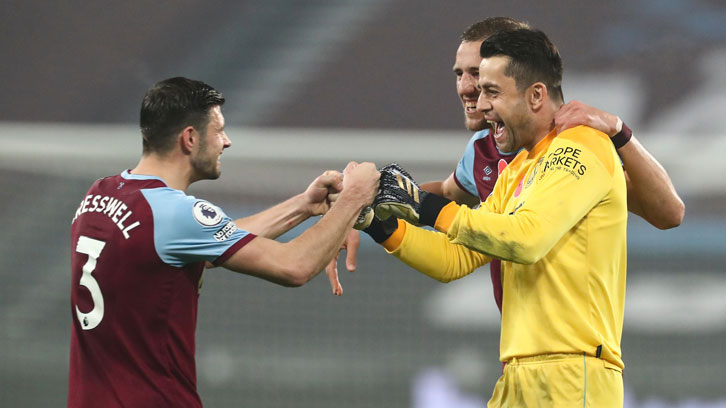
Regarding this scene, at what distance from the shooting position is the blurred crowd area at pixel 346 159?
6312 mm

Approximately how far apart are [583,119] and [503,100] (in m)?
0.24

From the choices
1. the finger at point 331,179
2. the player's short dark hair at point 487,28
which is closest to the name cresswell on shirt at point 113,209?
the finger at point 331,179

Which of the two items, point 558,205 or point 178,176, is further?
point 178,176

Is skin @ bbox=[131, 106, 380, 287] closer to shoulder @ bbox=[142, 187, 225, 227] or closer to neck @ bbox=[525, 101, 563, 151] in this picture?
shoulder @ bbox=[142, 187, 225, 227]

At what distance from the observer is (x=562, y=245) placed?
2.46 meters

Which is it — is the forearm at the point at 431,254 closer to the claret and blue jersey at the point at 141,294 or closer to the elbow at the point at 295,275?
the elbow at the point at 295,275

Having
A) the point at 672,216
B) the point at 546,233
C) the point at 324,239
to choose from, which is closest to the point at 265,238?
the point at 324,239

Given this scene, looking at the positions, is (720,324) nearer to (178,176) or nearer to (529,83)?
(529,83)

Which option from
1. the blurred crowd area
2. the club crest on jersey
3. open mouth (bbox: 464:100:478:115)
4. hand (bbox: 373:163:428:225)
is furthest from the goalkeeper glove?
the blurred crowd area

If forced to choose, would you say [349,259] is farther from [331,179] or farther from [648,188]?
[648,188]

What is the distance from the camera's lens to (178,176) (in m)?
2.74

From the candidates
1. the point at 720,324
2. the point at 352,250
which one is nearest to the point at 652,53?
the point at 720,324

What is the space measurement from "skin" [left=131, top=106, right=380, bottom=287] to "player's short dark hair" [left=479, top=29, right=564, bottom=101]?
0.57 metres

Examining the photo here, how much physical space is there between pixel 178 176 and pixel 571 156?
1.22 m
